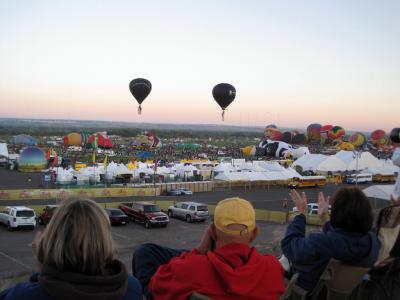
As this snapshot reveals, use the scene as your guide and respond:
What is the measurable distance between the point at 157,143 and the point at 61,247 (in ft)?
214

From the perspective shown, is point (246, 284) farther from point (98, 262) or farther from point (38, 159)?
point (38, 159)

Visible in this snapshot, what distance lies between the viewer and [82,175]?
32562 mm

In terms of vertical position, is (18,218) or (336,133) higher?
(336,133)

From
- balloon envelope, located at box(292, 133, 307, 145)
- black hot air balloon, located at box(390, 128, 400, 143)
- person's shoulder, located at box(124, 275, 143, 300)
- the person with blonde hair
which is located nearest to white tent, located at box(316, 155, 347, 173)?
black hot air balloon, located at box(390, 128, 400, 143)

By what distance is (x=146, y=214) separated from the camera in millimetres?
19547

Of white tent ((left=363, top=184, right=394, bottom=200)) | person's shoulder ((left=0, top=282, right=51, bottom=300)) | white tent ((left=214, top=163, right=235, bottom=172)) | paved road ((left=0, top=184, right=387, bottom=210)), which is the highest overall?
person's shoulder ((left=0, top=282, right=51, bottom=300))

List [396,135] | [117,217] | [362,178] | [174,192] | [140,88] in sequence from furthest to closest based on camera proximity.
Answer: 1. [362,178]
2. [174,192]
3. [140,88]
4. [117,217]
5. [396,135]

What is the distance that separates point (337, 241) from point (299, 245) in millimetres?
240

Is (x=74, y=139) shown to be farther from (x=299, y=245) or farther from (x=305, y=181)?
(x=299, y=245)

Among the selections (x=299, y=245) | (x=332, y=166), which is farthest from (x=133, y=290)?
(x=332, y=166)

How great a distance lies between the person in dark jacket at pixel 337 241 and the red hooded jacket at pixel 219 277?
687mm

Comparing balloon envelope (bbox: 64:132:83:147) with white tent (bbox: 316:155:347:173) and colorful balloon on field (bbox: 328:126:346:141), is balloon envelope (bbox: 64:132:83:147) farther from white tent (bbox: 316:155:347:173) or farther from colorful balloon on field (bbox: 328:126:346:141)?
colorful balloon on field (bbox: 328:126:346:141)

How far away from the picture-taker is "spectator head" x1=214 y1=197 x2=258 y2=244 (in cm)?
221

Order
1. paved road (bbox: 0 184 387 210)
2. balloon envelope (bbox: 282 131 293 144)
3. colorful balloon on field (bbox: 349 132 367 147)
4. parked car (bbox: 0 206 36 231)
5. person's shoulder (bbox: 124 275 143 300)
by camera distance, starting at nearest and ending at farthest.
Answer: person's shoulder (bbox: 124 275 143 300) → parked car (bbox: 0 206 36 231) → paved road (bbox: 0 184 387 210) → colorful balloon on field (bbox: 349 132 367 147) → balloon envelope (bbox: 282 131 293 144)
